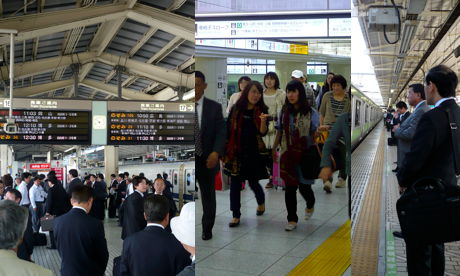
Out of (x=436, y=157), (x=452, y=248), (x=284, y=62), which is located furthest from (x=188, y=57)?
(x=284, y=62)

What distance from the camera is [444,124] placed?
2.40 meters

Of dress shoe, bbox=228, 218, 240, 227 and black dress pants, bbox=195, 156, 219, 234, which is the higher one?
black dress pants, bbox=195, 156, 219, 234

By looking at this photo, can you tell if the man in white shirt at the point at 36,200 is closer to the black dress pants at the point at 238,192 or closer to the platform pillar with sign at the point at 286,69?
the black dress pants at the point at 238,192

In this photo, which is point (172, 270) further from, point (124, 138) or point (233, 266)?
point (124, 138)

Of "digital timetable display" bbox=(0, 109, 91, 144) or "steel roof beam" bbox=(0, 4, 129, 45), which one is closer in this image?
"steel roof beam" bbox=(0, 4, 129, 45)

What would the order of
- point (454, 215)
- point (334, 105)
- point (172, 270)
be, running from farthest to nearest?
point (172, 270)
point (454, 215)
point (334, 105)

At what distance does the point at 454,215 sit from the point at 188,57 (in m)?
7.74

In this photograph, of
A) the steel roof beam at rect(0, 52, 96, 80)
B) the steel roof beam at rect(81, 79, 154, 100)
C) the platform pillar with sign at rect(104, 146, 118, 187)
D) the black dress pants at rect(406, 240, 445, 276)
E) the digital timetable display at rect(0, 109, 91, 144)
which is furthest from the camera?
the platform pillar with sign at rect(104, 146, 118, 187)

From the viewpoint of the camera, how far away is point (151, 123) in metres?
7.98

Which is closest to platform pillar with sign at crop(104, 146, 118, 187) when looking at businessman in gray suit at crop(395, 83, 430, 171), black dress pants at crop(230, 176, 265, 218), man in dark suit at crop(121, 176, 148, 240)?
man in dark suit at crop(121, 176, 148, 240)

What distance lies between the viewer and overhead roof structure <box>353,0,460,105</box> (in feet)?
13.8

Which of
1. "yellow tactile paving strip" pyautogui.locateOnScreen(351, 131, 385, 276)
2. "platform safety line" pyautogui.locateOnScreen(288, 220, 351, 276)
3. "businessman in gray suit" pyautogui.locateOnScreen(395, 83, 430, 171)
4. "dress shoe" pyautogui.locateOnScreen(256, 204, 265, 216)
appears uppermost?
"businessman in gray suit" pyautogui.locateOnScreen(395, 83, 430, 171)

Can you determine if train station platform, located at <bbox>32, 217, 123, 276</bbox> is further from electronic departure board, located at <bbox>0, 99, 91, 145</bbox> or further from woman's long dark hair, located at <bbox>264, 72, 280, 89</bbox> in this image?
woman's long dark hair, located at <bbox>264, 72, 280, 89</bbox>

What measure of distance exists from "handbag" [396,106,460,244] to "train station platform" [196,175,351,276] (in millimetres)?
1040
